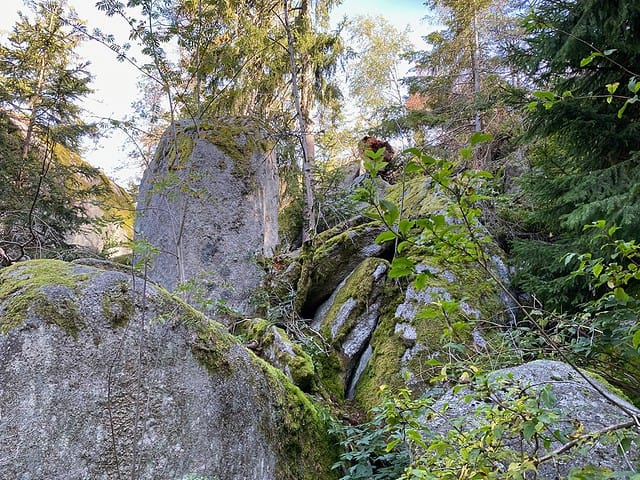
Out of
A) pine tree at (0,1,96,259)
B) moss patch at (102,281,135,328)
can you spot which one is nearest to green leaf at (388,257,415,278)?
moss patch at (102,281,135,328)

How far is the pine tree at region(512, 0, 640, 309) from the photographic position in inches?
131

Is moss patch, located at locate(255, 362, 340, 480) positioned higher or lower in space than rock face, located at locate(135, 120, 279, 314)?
lower

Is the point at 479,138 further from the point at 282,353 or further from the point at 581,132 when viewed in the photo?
the point at 581,132

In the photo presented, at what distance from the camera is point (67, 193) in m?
7.42

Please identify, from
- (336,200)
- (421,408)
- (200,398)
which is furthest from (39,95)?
(421,408)

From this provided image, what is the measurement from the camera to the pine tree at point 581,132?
3322mm

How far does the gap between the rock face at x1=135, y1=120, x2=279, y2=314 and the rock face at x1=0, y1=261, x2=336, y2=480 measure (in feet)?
9.69

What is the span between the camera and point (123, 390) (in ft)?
6.37

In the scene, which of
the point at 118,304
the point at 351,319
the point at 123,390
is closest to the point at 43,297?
the point at 118,304

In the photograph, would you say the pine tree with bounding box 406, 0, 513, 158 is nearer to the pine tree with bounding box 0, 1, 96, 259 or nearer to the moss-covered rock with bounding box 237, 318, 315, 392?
the moss-covered rock with bounding box 237, 318, 315, 392

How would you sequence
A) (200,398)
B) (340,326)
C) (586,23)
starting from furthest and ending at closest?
(340,326) → (586,23) → (200,398)

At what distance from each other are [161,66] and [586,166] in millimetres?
4999

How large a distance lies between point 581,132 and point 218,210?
4.81 meters

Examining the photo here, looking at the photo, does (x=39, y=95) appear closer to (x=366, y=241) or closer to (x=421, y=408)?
(x=366, y=241)
